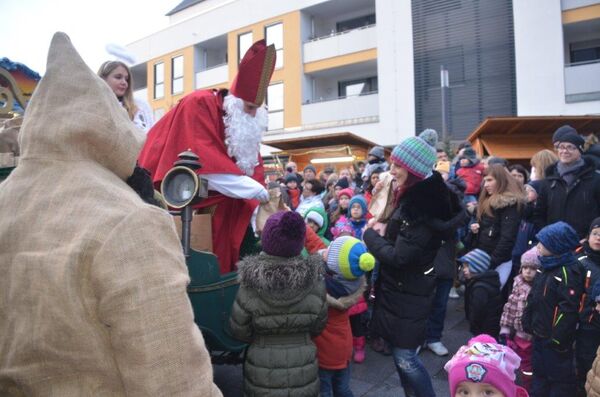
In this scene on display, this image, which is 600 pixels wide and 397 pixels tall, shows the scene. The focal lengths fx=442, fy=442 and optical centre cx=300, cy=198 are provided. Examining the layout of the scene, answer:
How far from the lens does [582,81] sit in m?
12.4

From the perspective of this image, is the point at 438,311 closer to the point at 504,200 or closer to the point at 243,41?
the point at 504,200

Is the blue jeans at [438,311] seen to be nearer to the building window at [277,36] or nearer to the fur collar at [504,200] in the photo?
the fur collar at [504,200]

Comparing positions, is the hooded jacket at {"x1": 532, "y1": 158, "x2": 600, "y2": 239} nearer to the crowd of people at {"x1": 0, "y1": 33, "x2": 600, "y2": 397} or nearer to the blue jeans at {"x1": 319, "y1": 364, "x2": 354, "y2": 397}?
the crowd of people at {"x1": 0, "y1": 33, "x2": 600, "y2": 397}

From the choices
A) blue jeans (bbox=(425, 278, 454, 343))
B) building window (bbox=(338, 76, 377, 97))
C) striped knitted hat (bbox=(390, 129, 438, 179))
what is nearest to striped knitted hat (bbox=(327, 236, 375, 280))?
striped knitted hat (bbox=(390, 129, 438, 179))

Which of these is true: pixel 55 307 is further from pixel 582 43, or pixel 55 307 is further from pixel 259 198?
pixel 582 43

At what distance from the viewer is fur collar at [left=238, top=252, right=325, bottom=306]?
257cm

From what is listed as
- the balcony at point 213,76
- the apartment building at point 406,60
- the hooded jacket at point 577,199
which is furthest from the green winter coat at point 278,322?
the balcony at point 213,76

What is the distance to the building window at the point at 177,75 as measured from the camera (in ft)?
71.8

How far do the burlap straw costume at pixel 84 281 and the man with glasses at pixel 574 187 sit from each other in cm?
410

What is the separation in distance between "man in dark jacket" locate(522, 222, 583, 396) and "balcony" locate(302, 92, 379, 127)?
12971 mm

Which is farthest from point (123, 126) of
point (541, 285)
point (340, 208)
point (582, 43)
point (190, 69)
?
point (190, 69)

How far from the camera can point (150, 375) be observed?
95cm

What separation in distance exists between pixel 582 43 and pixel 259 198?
577 inches

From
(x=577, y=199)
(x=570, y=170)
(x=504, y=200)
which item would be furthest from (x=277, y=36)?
(x=577, y=199)
